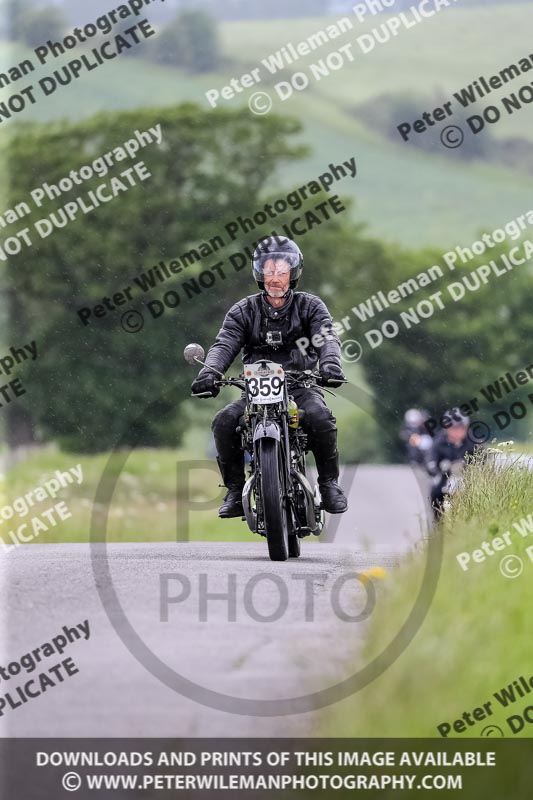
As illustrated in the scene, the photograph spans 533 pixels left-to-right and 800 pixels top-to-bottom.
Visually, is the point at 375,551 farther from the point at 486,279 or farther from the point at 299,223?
the point at 486,279

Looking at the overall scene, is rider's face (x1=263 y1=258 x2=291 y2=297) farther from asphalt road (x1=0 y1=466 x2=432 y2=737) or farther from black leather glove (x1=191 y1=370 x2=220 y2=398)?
asphalt road (x1=0 y1=466 x2=432 y2=737)

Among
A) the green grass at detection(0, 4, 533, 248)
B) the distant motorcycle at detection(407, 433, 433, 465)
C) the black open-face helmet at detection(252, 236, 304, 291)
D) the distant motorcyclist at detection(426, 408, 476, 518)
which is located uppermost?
the green grass at detection(0, 4, 533, 248)

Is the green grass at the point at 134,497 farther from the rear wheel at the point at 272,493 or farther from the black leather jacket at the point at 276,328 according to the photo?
the rear wheel at the point at 272,493

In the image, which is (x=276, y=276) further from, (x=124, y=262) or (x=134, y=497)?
(x=124, y=262)

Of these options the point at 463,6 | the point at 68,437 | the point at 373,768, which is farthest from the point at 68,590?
the point at 463,6

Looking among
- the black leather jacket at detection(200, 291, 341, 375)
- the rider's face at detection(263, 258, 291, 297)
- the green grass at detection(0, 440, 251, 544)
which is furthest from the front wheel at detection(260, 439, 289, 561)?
the green grass at detection(0, 440, 251, 544)

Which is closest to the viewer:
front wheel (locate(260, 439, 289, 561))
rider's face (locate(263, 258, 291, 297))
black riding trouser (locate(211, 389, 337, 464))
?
front wheel (locate(260, 439, 289, 561))

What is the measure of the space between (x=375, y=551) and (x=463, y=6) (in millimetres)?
80467

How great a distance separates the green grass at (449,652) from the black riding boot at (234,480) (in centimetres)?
147

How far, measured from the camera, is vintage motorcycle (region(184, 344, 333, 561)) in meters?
9.12

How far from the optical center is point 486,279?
200ft

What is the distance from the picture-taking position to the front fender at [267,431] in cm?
913

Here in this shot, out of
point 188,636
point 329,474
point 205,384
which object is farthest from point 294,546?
point 188,636

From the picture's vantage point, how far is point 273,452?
359 inches
